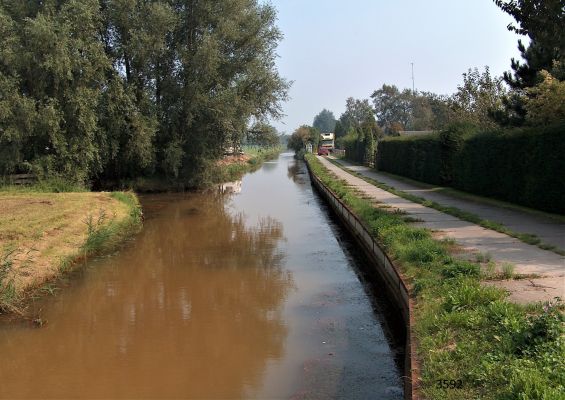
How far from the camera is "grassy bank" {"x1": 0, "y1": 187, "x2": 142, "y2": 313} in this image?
890cm

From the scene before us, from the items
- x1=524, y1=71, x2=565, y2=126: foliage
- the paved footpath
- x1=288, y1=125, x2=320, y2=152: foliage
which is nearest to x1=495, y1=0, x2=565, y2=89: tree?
the paved footpath

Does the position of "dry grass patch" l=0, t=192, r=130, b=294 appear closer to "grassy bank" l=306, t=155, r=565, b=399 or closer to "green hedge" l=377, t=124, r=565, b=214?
"grassy bank" l=306, t=155, r=565, b=399

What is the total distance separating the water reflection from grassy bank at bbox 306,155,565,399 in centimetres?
207

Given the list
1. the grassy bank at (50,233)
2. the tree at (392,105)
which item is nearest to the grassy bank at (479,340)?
the grassy bank at (50,233)

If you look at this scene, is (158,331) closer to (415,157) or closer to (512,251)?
(512,251)

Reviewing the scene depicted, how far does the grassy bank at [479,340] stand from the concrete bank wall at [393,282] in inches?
4.2

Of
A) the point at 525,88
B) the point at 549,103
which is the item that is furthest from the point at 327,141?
the point at 549,103

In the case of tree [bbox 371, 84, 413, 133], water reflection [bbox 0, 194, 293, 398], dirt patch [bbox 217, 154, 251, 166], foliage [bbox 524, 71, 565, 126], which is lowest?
water reflection [bbox 0, 194, 293, 398]

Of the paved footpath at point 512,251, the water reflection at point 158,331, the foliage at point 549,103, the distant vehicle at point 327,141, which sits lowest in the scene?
the water reflection at point 158,331

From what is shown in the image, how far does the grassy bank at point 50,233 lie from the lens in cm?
890

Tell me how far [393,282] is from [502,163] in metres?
9.10

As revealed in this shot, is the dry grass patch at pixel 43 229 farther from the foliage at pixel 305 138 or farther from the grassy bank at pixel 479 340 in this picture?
the foliage at pixel 305 138

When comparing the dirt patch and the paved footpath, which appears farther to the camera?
the dirt patch

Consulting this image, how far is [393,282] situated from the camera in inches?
336
